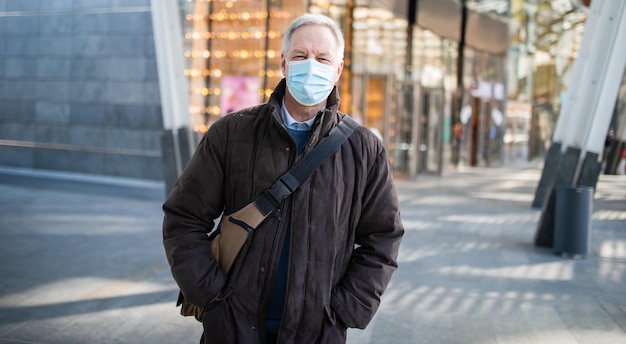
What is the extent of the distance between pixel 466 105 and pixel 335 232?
81.6 feet

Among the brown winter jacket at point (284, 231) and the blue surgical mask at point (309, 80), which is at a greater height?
the blue surgical mask at point (309, 80)

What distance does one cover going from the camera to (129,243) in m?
8.29

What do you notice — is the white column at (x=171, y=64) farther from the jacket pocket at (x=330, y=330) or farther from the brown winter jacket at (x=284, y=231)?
the jacket pocket at (x=330, y=330)

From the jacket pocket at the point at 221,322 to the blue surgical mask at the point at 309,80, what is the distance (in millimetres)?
820

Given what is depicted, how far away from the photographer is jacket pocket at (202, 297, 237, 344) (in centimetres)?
247

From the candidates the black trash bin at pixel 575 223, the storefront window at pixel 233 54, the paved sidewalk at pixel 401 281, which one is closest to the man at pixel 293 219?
the paved sidewalk at pixel 401 281

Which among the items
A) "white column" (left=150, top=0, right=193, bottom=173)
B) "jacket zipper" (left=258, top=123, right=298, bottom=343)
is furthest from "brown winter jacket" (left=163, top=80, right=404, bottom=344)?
"white column" (left=150, top=0, right=193, bottom=173)

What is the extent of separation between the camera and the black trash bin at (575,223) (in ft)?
27.2

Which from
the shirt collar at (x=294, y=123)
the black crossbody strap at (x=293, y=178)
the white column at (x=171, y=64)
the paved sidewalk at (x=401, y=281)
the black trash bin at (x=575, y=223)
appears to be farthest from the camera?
the white column at (x=171, y=64)

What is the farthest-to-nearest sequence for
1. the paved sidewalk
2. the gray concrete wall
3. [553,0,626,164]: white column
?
the gray concrete wall
[553,0,626,164]: white column
the paved sidewalk

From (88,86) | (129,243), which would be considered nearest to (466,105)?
(88,86)

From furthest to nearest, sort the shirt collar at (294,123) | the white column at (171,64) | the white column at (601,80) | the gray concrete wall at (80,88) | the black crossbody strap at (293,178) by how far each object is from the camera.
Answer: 1. the gray concrete wall at (80,88)
2. the white column at (171,64)
3. the white column at (601,80)
4. the shirt collar at (294,123)
5. the black crossbody strap at (293,178)

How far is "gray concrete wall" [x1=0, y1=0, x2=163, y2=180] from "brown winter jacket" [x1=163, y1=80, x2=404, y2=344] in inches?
503

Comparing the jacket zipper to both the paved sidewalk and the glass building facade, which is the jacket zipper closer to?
the paved sidewalk
